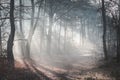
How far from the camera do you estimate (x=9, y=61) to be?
1991 cm

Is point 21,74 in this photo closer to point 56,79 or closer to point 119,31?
point 56,79

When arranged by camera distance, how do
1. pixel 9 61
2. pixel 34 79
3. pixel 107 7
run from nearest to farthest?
pixel 34 79, pixel 9 61, pixel 107 7

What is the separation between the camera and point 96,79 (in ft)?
53.7

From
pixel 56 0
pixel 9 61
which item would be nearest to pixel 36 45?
A: pixel 56 0

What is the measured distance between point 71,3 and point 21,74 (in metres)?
23.2

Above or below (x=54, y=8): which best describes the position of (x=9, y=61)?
below

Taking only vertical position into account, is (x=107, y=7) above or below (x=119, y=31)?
above

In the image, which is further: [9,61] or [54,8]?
[54,8]

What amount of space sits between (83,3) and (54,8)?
20.6 ft

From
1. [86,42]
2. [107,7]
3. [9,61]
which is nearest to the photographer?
[9,61]

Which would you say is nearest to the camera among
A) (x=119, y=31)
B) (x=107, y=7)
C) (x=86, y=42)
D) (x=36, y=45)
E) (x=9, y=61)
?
(x=9, y=61)

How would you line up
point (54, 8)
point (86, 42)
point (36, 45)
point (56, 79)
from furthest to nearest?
point (86, 42) < point (36, 45) < point (54, 8) < point (56, 79)

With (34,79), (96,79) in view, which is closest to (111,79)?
(96,79)

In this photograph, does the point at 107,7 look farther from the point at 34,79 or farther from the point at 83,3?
the point at 34,79
